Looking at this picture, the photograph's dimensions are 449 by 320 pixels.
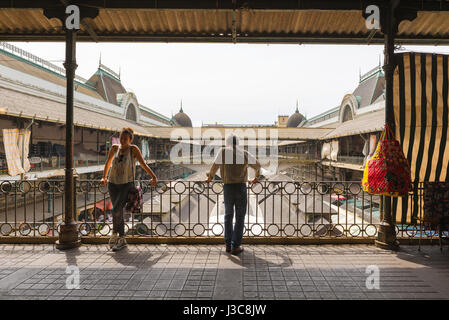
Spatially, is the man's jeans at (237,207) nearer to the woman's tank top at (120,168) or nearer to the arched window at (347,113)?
the woman's tank top at (120,168)

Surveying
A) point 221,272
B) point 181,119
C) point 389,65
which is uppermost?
point 181,119

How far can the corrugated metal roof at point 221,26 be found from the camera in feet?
13.3

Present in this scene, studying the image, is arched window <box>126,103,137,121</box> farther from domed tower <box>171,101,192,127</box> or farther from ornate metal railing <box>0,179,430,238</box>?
domed tower <box>171,101,192,127</box>

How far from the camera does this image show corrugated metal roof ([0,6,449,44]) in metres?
4.05

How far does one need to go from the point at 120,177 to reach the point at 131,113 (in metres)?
31.2

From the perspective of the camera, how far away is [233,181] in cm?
351

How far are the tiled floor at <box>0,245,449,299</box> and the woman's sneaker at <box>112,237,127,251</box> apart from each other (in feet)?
0.28

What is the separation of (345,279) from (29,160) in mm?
15797

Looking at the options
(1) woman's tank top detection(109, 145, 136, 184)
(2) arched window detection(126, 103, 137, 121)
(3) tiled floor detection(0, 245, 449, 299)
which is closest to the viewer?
(3) tiled floor detection(0, 245, 449, 299)

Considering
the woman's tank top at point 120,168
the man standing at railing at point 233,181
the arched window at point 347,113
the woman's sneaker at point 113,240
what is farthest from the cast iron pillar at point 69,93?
the arched window at point 347,113

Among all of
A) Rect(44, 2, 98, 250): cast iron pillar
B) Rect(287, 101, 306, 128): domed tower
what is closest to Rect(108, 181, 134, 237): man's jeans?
Rect(44, 2, 98, 250): cast iron pillar

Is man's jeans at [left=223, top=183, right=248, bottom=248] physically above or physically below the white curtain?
below

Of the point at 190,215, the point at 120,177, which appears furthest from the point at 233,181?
the point at 190,215

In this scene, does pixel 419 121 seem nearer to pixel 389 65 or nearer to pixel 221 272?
pixel 389 65
